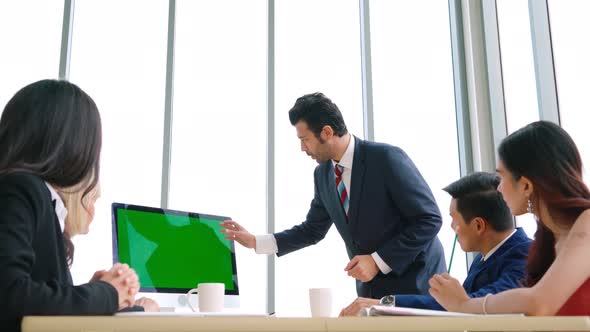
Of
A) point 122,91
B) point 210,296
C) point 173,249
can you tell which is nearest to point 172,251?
point 173,249

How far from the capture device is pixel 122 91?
3.81m

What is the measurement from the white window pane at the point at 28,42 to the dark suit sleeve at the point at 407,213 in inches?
90.6

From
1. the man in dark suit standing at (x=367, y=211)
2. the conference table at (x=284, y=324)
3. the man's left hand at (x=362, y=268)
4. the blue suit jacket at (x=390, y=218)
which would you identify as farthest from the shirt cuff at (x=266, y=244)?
the conference table at (x=284, y=324)

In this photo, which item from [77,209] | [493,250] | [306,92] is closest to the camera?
[77,209]

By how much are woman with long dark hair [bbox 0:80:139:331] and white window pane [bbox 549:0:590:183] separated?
A: 2.28 metres

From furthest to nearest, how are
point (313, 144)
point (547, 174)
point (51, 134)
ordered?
point (313, 144) → point (547, 174) → point (51, 134)

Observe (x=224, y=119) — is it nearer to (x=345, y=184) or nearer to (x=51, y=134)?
(x=345, y=184)

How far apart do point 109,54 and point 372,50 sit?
168cm

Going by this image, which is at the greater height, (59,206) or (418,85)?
(418,85)

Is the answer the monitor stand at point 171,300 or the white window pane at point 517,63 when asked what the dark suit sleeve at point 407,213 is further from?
the white window pane at point 517,63

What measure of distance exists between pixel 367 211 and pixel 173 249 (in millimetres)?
842

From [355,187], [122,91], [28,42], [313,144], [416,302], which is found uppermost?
[28,42]

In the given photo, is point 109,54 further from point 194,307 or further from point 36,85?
point 36,85

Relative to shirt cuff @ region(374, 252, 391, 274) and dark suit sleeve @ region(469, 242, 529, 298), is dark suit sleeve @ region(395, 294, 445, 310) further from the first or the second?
shirt cuff @ region(374, 252, 391, 274)
